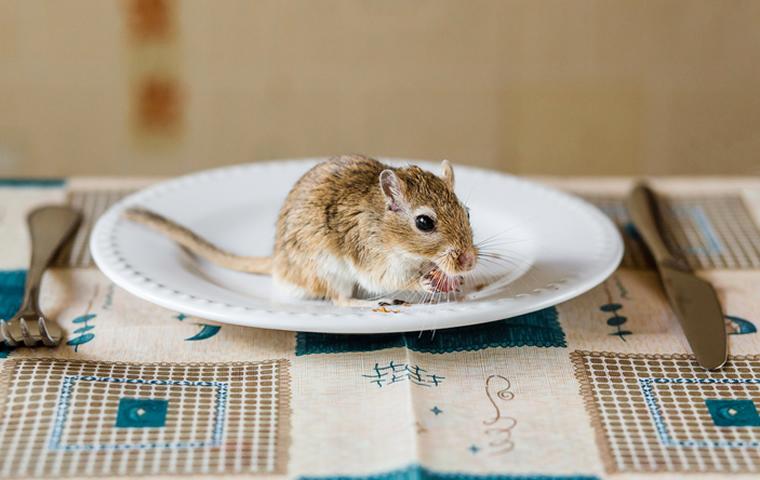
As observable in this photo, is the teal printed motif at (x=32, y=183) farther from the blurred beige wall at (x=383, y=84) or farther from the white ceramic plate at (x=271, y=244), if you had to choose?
the blurred beige wall at (x=383, y=84)

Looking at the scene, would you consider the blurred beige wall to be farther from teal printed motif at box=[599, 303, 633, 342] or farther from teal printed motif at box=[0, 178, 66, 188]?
Result: teal printed motif at box=[599, 303, 633, 342]

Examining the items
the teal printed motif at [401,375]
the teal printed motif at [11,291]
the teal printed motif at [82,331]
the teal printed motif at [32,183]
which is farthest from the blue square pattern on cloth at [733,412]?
the teal printed motif at [32,183]

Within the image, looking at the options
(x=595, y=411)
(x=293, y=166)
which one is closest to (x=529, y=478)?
(x=595, y=411)

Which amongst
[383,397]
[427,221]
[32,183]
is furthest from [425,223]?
[32,183]

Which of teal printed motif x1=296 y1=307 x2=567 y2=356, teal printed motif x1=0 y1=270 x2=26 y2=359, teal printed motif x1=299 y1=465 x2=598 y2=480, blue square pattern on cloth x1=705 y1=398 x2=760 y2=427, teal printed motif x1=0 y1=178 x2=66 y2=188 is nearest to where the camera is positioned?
teal printed motif x1=299 y1=465 x2=598 y2=480

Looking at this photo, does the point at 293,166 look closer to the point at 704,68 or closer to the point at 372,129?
the point at 372,129

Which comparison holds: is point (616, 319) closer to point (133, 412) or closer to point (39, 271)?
point (133, 412)


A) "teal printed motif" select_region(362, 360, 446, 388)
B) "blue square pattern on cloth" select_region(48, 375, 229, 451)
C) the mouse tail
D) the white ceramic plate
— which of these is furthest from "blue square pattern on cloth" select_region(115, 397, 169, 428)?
the mouse tail

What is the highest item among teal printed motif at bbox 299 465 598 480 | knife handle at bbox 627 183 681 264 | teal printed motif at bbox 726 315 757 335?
teal printed motif at bbox 299 465 598 480

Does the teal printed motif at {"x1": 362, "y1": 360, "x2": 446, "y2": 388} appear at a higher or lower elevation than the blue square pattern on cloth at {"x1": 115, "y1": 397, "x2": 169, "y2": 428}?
higher
